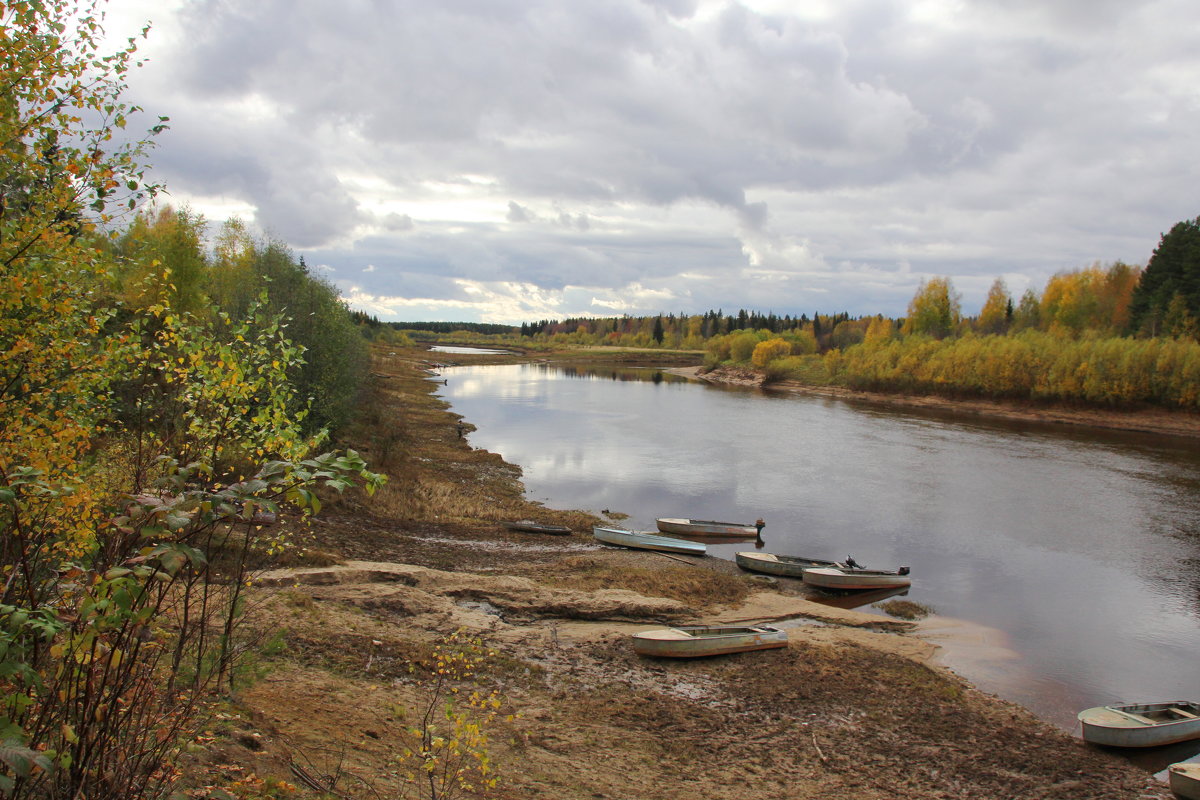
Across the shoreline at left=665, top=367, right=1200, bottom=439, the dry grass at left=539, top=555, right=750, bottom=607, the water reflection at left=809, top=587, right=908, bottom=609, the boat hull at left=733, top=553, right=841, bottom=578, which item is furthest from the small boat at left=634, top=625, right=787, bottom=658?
the shoreline at left=665, top=367, right=1200, bottom=439

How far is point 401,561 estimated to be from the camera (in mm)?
22422

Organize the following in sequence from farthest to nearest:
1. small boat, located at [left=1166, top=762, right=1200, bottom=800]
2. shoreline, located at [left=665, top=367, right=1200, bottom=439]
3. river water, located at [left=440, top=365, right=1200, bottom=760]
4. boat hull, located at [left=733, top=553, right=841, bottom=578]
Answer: shoreline, located at [left=665, top=367, right=1200, bottom=439]
boat hull, located at [left=733, top=553, right=841, bottom=578]
river water, located at [left=440, top=365, right=1200, bottom=760]
small boat, located at [left=1166, top=762, right=1200, bottom=800]

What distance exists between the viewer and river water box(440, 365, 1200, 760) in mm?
22250

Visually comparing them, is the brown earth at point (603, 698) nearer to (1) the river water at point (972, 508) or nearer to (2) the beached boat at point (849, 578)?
(2) the beached boat at point (849, 578)

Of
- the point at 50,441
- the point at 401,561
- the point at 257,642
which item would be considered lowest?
the point at 401,561

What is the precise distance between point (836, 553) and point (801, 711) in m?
17.6

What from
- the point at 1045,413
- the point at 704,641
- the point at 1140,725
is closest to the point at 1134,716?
the point at 1140,725

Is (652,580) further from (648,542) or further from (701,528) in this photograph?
(701,528)

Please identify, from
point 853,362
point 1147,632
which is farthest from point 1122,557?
point 853,362

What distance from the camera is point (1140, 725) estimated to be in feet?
52.4

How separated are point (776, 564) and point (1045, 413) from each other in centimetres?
7736

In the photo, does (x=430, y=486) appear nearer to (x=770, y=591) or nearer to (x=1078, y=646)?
(x=770, y=591)

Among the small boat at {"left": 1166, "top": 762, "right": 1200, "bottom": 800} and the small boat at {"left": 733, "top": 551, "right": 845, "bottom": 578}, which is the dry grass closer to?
the small boat at {"left": 733, "top": 551, "right": 845, "bottom": 578}

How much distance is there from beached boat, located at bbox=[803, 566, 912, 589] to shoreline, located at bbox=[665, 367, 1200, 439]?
6977 centimetres
